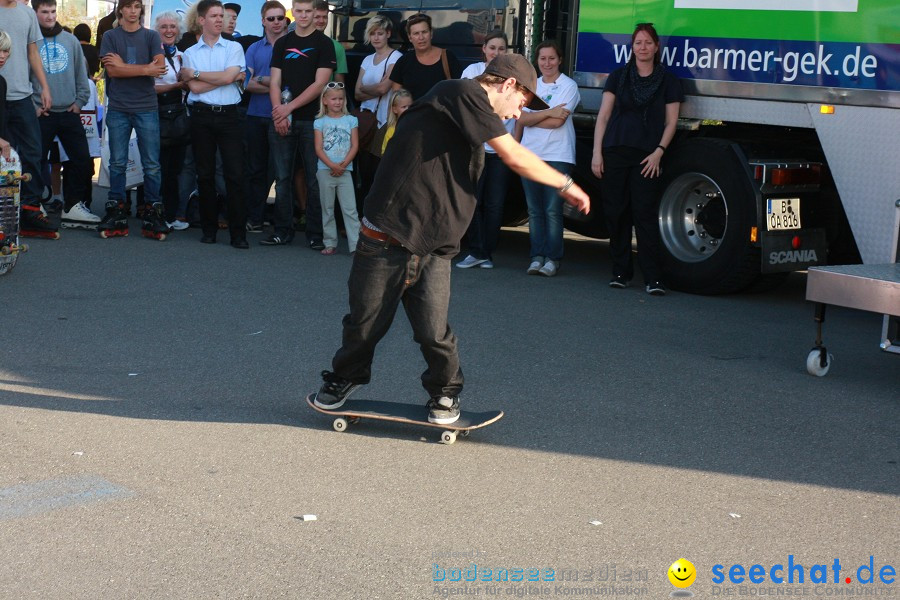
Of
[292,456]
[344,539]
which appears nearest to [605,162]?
[292,456]

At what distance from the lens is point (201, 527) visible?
4.21 m

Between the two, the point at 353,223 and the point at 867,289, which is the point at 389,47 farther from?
the point at 867,289

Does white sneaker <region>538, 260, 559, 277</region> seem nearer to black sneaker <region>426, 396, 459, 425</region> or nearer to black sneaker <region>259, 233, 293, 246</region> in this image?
black sneaker <region>259, 233, 293, 246</region>

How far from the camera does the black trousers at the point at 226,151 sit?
1027cm

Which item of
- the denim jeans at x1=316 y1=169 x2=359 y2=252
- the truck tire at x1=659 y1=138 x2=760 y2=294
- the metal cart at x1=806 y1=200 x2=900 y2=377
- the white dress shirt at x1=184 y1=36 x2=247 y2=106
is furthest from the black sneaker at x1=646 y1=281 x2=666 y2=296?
the white dress shirt at x1=184 y1=36 x2=247 y2=106

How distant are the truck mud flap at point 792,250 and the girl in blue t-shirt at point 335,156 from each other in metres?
3.45

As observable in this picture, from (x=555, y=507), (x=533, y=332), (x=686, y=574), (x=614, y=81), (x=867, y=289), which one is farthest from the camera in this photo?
(x=614, y=81)

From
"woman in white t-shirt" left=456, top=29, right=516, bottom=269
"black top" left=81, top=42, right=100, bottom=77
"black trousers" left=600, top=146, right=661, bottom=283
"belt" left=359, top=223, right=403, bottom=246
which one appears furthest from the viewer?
"black top" left=81, top=42, right=100, bottom=77

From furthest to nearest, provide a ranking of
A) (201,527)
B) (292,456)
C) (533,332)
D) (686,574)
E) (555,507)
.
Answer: (533,332) → (292,456) → (555,507) → (201,527) → (686,574)

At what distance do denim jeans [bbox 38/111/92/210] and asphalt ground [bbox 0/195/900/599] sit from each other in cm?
278

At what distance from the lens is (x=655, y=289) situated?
351 inches

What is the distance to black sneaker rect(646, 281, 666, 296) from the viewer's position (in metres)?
8.89

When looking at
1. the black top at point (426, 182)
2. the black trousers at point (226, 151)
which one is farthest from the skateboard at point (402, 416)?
the black trousers at point (226, 151)

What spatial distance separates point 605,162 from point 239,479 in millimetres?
5116
